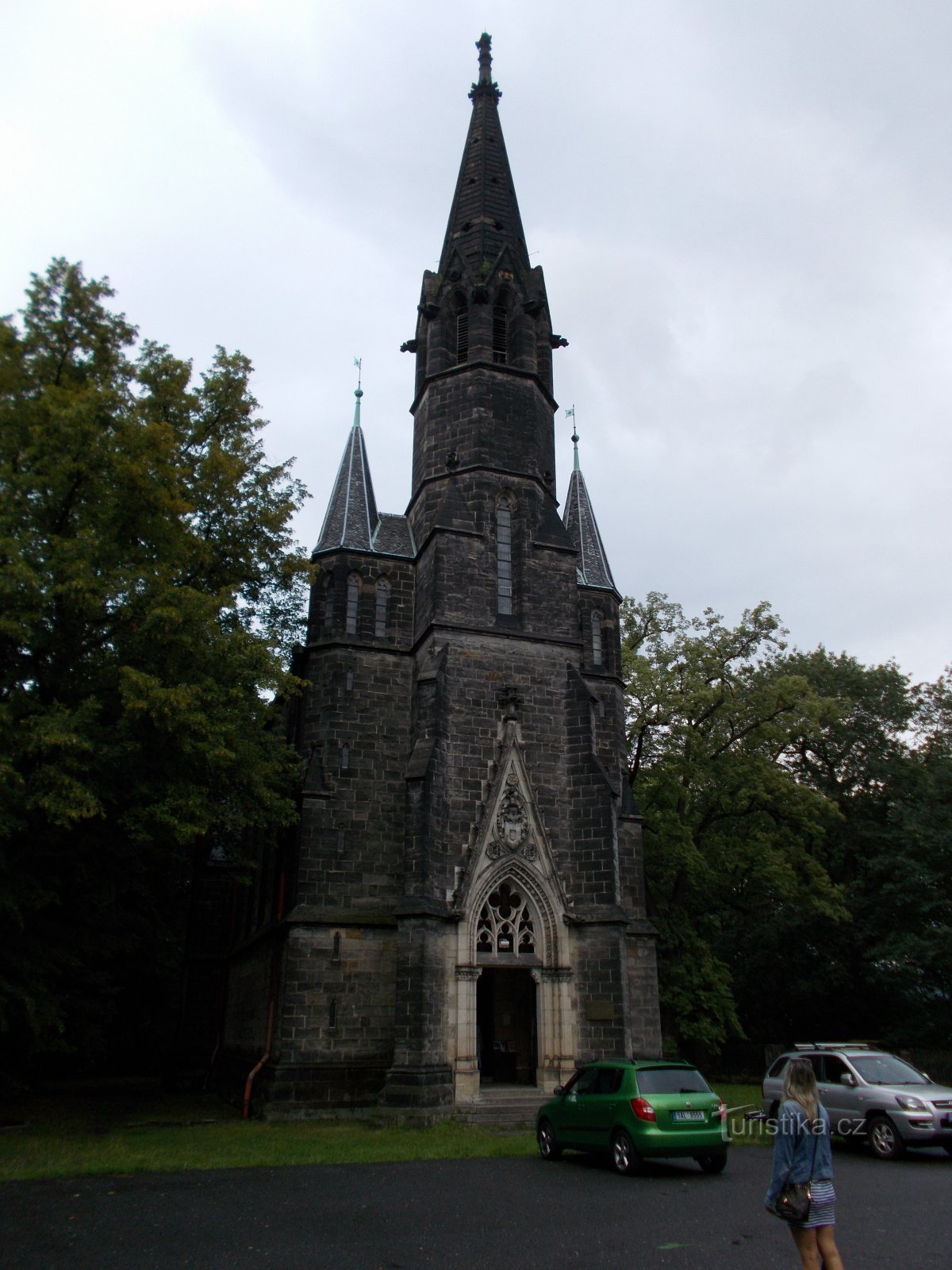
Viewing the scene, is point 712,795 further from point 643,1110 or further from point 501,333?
point 643,1110

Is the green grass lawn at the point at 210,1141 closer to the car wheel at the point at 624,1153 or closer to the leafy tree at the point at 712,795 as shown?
the car wheel at the point at 624,1153

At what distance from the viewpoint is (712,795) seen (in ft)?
96.1

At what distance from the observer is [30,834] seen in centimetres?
1498

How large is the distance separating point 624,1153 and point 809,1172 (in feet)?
20.8

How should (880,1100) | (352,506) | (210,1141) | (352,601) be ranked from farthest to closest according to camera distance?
(352,506) → (352,601) → (210,1141) → (880,1100)

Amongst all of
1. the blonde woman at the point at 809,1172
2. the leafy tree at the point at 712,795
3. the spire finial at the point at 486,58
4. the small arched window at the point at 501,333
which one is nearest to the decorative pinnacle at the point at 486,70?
the spire finial at the point at 486,58

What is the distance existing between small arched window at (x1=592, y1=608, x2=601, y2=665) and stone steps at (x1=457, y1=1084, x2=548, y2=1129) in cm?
1015

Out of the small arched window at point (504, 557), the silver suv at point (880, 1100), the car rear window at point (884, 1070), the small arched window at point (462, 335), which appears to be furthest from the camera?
the small arched window at point (462, 335)

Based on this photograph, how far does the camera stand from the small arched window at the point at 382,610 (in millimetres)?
22406

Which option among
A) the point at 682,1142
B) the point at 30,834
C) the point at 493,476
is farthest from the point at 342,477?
the point at 682,1142

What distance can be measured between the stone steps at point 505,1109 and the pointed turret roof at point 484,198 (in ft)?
64.7

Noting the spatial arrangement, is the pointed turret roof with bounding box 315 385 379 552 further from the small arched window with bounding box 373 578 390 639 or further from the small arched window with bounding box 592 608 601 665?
the small arched window with bounding box 592 608 601 665

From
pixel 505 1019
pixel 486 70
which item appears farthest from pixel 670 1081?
pixel 486 70

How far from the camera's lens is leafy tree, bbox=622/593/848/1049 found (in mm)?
27578
